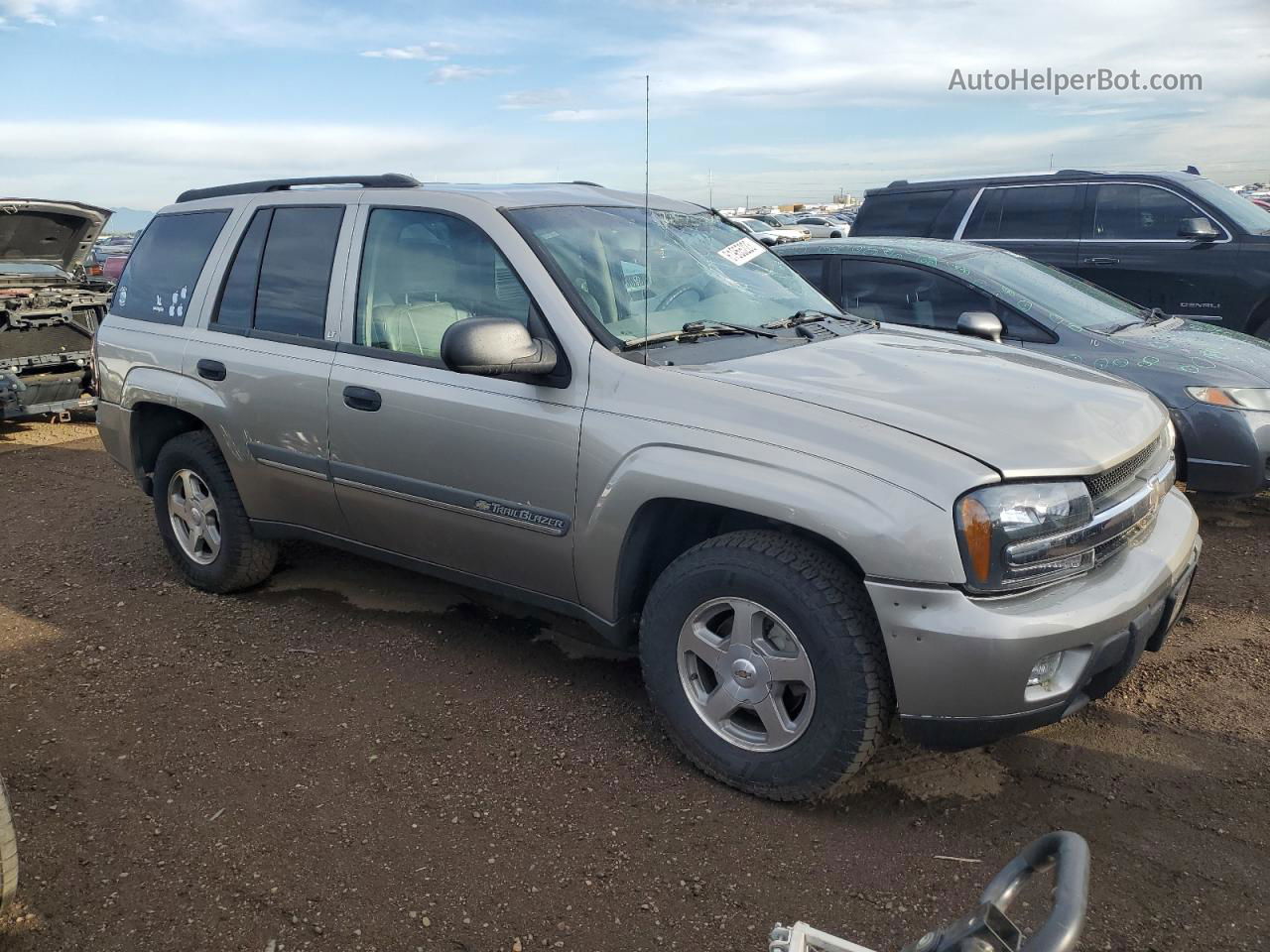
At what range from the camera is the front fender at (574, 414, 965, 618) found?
2.59 metres

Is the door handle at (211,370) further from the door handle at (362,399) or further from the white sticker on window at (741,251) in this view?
the white sticker on window at (741,251)

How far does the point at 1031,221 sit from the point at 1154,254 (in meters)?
0.92

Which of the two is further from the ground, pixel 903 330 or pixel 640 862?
pixel 903 330

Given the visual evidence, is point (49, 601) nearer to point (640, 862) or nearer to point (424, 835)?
point (424, 835)

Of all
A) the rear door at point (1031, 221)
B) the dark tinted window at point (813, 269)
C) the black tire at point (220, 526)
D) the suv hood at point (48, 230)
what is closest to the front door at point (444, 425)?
the black tire at point (220, 526)

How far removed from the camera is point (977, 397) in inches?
118

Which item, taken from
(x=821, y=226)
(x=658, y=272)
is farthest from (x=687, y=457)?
(x=821, y=226)

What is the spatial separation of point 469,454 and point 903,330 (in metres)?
1.80

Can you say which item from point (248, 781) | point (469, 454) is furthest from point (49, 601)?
point (469, 454)

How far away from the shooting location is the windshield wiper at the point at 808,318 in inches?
147

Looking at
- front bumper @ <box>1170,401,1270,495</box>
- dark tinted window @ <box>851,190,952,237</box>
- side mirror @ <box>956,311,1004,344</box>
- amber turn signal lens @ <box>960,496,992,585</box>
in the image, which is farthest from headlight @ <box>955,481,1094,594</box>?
dark tinted window @ <box>851,190,952,237</box>

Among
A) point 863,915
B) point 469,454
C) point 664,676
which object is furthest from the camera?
point 469,454

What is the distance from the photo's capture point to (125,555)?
5.44m

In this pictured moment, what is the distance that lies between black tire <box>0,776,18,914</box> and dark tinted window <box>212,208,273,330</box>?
2354 millimetres
